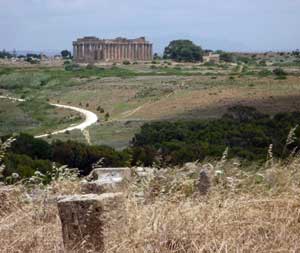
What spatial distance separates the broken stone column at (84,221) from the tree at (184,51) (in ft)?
435

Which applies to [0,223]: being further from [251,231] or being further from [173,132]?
[173,132]

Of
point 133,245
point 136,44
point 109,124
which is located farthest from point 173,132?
point 136,44

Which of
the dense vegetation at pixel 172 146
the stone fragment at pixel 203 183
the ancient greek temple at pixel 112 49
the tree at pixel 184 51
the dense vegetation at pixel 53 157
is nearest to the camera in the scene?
the stone fragment at pixel 203 183

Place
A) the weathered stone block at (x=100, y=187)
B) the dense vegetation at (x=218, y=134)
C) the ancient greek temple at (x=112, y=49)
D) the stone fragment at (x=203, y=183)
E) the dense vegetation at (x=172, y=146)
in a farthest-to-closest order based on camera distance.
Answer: the ancient greek temple at (x=112, y=49) < the dense vegetation at (x=218, y=134) < the dense vegetation at (x=172, y=146) < the stone fragment at (x=203, y=183) < the weathered stone block at (x=100, y=187)

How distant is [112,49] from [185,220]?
14761 cm

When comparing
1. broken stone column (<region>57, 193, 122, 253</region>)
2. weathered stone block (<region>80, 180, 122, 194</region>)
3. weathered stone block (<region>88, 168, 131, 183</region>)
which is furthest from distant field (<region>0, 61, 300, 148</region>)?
broken stone column (<region>57, 193, 122, 253</region>)

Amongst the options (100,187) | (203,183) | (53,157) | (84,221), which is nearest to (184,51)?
(53,157)

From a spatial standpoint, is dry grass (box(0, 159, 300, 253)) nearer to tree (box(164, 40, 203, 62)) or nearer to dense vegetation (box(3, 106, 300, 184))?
dense vegetation (box(3, 106, 300, 184))

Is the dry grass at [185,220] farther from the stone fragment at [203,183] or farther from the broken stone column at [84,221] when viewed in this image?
the stone fragment at [203,183]

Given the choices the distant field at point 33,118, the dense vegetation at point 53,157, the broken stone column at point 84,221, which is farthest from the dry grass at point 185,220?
the distant field at point 33,118

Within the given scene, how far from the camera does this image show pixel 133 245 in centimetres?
382

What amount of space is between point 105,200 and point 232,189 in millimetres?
1164

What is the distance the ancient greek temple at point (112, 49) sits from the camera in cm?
14488

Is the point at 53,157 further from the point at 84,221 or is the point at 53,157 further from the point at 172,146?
the point at 84,221
